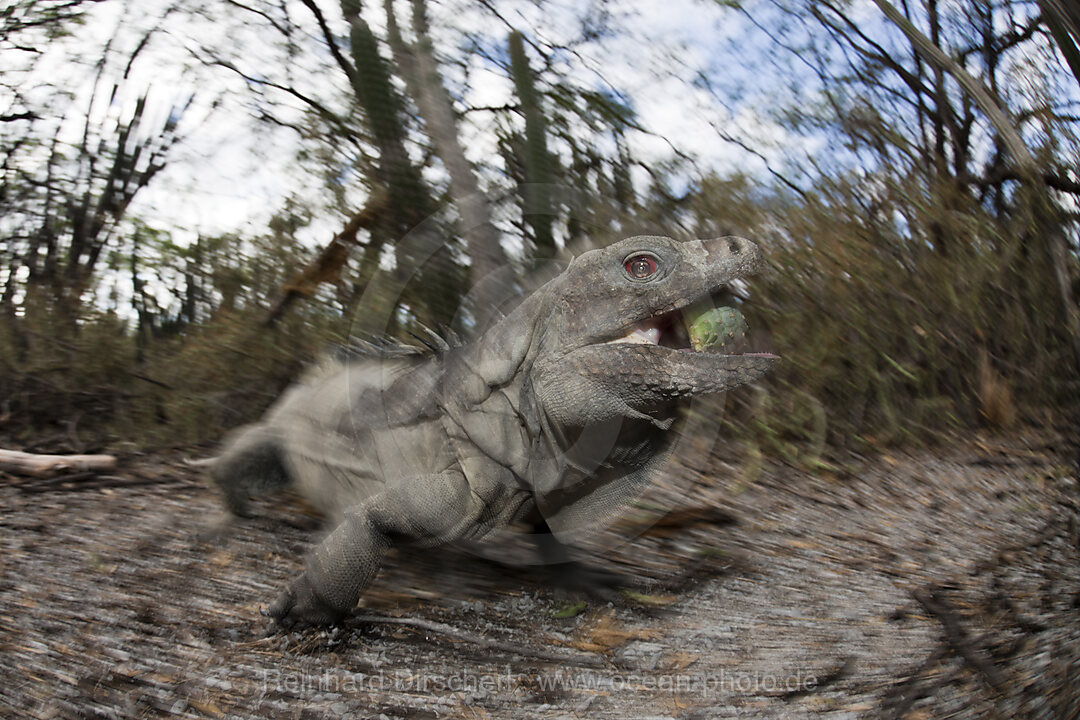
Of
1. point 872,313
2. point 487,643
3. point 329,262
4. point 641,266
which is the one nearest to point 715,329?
point 641,266

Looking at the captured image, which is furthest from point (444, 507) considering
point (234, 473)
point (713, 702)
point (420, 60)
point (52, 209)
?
point (52, 209)

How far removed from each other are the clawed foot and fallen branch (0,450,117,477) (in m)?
2.80

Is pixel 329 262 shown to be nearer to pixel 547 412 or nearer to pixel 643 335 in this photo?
pixel 547 412

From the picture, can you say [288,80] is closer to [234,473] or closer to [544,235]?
[544,235]

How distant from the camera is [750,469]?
4.55 m

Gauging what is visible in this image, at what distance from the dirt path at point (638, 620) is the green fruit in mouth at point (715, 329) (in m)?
0.92

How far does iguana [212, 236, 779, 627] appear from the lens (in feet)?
7.72

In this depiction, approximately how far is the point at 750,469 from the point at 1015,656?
8.18ft

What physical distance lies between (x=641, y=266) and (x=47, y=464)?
3954 millimetres

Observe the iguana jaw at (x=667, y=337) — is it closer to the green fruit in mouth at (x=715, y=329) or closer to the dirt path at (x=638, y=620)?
the green fruit in mouth at (x=715, y=329)

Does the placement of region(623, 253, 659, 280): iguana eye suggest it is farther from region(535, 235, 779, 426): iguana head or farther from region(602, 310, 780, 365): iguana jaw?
region(602, 310, 780, 365): iguana jaw

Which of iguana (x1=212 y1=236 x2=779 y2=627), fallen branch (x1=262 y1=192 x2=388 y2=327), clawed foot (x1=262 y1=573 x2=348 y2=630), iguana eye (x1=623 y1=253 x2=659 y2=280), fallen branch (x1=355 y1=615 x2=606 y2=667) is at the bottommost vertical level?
fallen branch (x1=355 y1=615 x2=606 y2=667)

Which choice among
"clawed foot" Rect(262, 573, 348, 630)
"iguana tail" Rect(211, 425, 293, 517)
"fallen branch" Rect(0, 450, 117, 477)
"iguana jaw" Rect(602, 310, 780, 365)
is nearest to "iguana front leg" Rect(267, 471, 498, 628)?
"clawed foot" Rect(262, 573, 348, 630)

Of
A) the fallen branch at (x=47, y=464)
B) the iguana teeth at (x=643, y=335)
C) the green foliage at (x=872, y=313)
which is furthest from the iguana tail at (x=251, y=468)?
the green foliage at (x=872, y=313)
